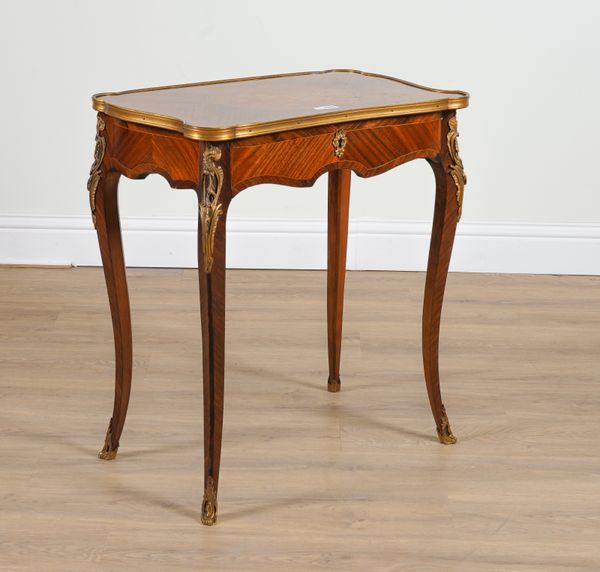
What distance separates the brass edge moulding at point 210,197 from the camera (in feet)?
6.03

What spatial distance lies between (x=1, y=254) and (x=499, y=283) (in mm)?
1749

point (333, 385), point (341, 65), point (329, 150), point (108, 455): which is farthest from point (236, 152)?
point (341, 65)

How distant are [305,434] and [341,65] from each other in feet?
4.99

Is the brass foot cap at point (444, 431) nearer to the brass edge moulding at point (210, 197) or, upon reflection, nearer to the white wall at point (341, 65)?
Answer: the brass edge moulding at point (210, 197)

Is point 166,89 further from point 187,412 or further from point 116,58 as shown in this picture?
point 116,58

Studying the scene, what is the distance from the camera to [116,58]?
354 cm

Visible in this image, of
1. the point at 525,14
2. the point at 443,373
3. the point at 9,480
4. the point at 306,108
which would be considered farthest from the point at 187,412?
the point at 525,14

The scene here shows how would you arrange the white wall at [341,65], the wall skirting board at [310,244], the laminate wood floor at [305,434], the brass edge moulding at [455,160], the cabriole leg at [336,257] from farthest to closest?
the wall skirting board at [310,244] → the white wall at [341,65] → the cabriole leg at [336,257] → the brass edge moulding at [455,160] → the laminate wood floor at [305,434]

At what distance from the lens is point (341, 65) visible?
3.51 m

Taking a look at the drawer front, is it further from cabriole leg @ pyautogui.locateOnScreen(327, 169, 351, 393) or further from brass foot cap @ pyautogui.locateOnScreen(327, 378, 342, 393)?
brass foot cap @ pyautogui.locateOnScreen(327, 378, 342, 393)

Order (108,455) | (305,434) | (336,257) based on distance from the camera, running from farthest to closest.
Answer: (336,257) → (305,434) → (108,455)

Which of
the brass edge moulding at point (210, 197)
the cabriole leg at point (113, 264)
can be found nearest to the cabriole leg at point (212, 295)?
the brass edge moulding at point (210, 197)

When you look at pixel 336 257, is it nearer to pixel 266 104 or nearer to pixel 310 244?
pixel 266 104

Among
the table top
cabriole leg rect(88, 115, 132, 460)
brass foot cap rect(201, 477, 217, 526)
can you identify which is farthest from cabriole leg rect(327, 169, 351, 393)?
brass foot cap rect(201, 477, 217, 526)
